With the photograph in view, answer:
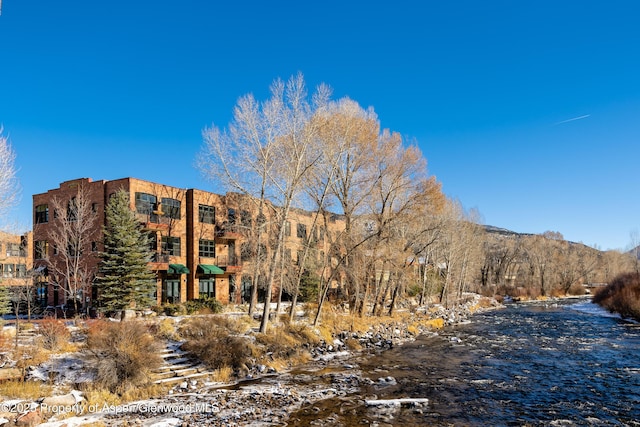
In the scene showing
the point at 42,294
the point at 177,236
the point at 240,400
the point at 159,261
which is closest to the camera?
the point at 240,400

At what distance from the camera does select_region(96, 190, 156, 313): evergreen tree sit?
2748cm

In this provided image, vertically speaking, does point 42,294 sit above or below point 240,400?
above

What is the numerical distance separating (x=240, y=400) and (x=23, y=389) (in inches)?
267

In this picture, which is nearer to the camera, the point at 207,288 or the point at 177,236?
the point at 177,236

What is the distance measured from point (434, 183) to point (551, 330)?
46.4 ft

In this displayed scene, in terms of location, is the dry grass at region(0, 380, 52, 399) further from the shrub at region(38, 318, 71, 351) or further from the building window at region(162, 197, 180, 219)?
the building window at region(162, 197, 180, 219)

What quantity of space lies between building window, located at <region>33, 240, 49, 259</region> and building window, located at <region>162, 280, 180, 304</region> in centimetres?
1042

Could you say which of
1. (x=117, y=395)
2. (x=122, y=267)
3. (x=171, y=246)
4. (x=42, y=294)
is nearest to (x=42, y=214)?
(x=42, y=294)

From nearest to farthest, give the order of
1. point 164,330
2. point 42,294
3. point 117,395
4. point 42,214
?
1. point 117,395
2. point 164,330
3. point 42,294
4. point 42,214

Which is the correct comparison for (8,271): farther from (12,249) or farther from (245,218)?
(245,218)

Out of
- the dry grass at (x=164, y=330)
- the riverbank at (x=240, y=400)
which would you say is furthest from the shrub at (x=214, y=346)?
the riverbank at (x=240, y=400)

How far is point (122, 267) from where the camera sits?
27859 mm

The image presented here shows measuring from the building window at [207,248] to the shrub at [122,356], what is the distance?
71.2ft

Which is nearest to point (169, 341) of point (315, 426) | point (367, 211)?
point (315, 426)
